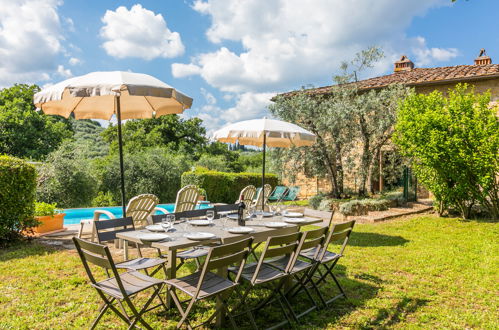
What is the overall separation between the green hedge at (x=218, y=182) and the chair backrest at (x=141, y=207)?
7109 millimetres

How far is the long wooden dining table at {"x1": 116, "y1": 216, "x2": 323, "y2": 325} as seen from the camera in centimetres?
317

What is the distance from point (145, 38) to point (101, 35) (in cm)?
154

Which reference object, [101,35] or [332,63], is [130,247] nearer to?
[101,35]

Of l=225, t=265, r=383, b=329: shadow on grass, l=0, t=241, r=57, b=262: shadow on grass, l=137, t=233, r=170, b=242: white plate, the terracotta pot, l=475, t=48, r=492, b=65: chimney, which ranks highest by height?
l=475, t=48, r=492, b=65: chimney

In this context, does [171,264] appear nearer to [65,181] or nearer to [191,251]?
[191,251]

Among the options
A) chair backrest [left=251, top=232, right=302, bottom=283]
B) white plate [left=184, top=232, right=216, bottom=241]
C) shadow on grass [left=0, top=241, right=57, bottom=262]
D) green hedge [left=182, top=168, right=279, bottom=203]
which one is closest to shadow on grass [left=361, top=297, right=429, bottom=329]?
chair backrest [left=251, top=232, right=302, bottom=283]

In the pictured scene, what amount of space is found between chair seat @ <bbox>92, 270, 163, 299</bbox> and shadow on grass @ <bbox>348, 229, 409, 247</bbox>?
15.5 ft

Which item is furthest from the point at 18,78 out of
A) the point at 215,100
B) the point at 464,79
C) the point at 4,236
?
the point at 464,79

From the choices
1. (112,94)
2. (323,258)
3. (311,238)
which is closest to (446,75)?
(323,258)

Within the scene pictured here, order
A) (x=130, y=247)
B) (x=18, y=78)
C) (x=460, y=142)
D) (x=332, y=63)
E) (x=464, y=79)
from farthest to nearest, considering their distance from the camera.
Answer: (x=18, y=78), (x=464, y=79), (x=332, y=63), (x=460, y=142), (x=130, y=247)

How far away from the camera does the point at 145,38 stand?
10344 mm

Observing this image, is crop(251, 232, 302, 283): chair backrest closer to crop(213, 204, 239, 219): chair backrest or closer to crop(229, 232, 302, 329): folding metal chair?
crop(229, 232, 302, 329): folding metal chair

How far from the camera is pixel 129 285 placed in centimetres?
296

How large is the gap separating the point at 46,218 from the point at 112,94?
4901 millimetres
